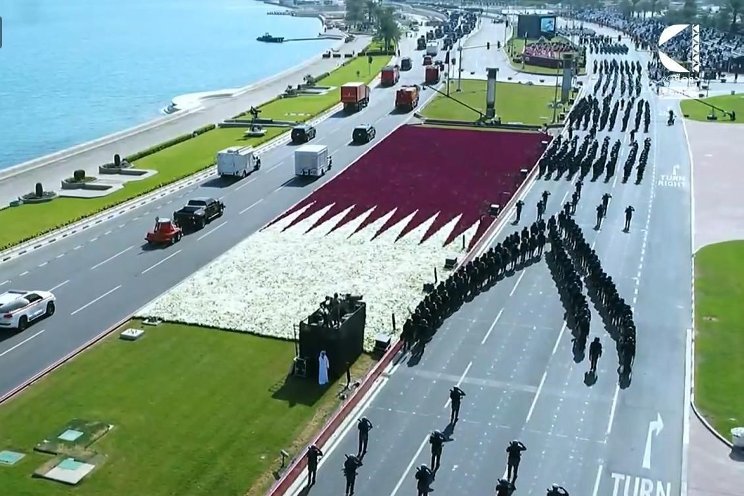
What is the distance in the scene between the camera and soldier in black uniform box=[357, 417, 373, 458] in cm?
2054

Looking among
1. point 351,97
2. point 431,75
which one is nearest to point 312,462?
point 351,97

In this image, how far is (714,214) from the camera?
42.1 meters

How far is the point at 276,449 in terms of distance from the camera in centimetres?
2098

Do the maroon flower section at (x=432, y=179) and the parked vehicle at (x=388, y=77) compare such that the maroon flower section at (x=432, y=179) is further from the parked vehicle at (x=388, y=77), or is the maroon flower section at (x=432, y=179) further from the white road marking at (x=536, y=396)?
the parked vehicle at (x=388, y=77)

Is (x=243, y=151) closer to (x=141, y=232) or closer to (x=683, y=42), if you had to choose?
(x=141, y=232)

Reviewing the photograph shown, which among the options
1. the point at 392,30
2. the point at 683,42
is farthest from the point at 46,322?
the point at 683,42

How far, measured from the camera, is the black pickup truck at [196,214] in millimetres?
A: 38750

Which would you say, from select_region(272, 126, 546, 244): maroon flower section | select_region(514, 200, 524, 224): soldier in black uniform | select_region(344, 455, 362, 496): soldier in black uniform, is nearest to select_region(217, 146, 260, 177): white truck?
select_region(272, 126, 546, 244): maroon flower section

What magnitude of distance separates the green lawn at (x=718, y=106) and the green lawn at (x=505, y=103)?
1150 cm

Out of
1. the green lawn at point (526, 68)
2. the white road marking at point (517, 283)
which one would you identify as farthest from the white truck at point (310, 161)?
the green lawn at point (526, 68)

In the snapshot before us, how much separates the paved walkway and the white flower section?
10053mm

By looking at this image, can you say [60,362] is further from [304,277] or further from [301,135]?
[301,135]

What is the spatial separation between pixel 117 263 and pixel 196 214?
5.20 m

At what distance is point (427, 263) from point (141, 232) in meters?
13.3
